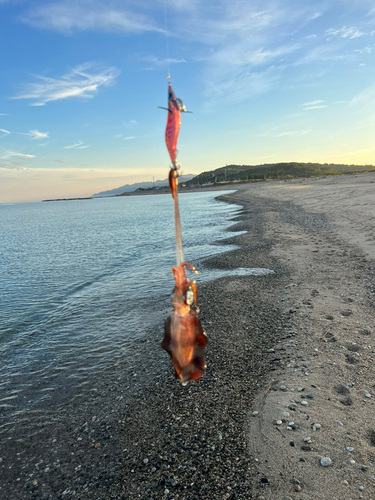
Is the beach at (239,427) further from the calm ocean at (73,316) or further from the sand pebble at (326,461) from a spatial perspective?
the calm ocean at (73,316)

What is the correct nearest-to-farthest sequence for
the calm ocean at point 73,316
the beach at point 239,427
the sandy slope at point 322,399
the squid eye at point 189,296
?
1. the squid eye at point 189,296
2. the sandy slope at point 322,399
3. the beach at point 239,427
4. the calm ocean at point 73,316

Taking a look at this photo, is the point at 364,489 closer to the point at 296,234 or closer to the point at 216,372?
the point at 216,372

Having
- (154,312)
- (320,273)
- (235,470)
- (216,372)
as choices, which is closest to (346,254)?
(320,273)

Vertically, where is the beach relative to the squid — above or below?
below

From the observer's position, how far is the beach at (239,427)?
5.10m

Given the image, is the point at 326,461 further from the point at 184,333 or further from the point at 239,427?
the point at 184,333

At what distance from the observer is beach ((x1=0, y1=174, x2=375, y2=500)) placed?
5.10 metres

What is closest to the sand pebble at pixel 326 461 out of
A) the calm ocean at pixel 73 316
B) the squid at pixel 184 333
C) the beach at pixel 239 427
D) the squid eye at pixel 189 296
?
the beach at pixel 239 427

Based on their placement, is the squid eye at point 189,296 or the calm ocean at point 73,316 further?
the calm ocean at point 73,316

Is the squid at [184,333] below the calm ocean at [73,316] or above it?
above

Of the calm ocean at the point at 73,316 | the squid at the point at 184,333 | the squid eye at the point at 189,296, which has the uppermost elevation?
the squid eye at the point at 189,296

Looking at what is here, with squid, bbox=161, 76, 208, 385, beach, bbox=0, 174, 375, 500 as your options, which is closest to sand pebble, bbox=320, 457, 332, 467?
beach, bbox=0, 174, 375, 500

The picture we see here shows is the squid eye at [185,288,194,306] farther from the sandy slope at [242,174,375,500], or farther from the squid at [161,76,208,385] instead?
the sandy slope at [242,174,375,500]

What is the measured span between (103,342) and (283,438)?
23.7ft
